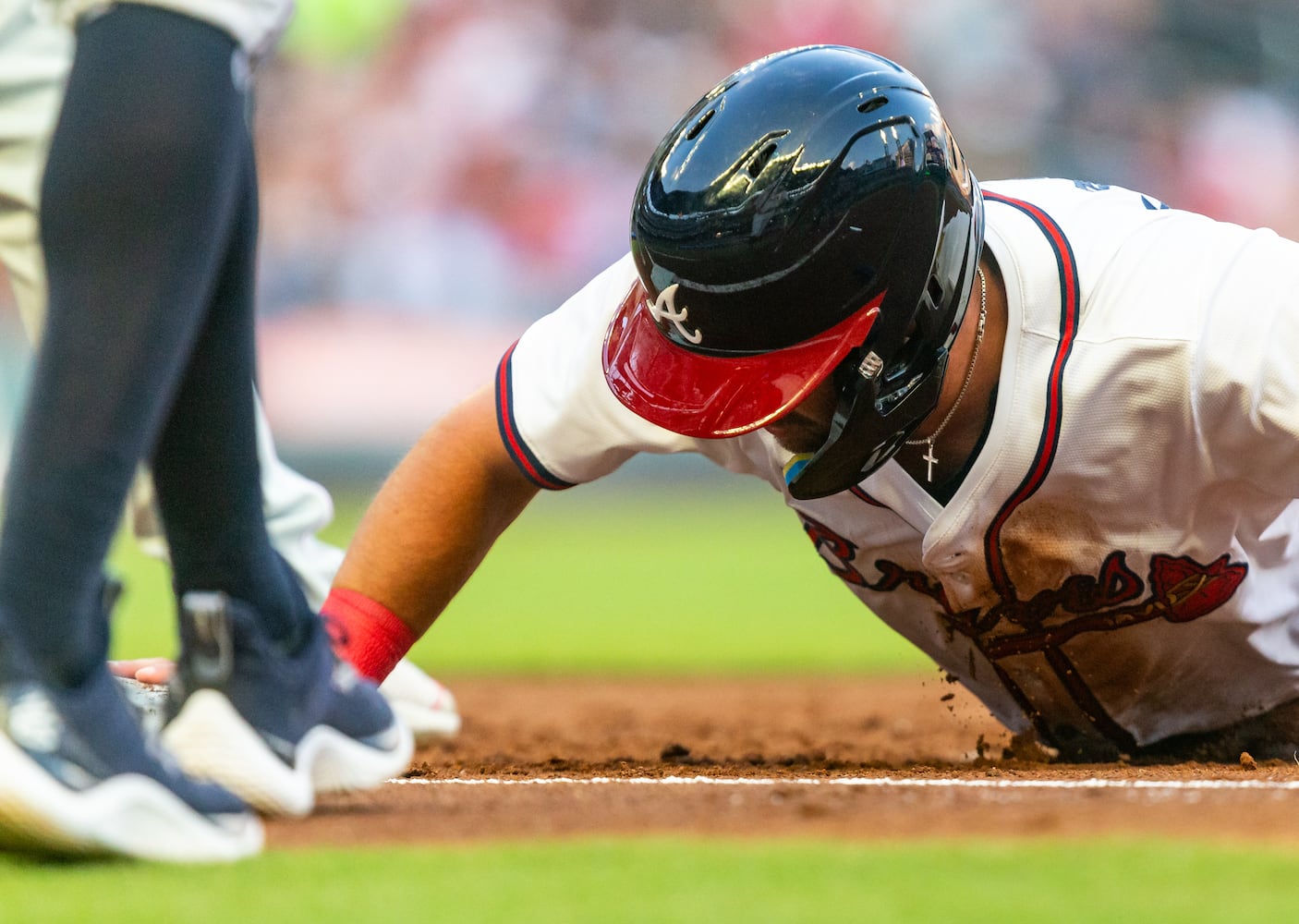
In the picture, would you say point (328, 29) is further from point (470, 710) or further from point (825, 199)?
point (825, 199)

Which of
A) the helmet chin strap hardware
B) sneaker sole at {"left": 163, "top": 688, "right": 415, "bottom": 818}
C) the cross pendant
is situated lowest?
sneaker sole at {"left": 163, "top": 688, "right": 415, "bottom": 818}

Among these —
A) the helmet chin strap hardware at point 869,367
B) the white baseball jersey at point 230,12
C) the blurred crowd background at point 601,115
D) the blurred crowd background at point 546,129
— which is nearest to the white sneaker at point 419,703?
the helmet chin strap hardware at point 869,367

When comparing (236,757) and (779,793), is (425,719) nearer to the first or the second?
(779,793)

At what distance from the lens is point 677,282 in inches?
104

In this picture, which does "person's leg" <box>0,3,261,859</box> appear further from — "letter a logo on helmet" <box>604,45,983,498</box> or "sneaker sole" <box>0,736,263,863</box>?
"letter a logo on helmet" <box>604,45,983,498</box>

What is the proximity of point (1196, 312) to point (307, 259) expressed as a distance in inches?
514

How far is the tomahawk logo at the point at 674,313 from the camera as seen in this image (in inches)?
104

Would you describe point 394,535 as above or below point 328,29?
above

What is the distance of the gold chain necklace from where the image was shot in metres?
2.89

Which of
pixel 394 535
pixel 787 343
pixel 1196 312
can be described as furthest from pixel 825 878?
pixel 394 535

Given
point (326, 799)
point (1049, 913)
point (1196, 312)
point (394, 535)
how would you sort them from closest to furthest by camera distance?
point (1049, 913), point (326, 799), point (1196, 312), point (394, 535)

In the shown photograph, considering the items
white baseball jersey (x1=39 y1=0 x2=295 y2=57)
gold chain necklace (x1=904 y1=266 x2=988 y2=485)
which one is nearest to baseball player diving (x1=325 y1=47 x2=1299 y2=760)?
gold chain necklace (x1=904 y1=266 x2=988 y2=485)

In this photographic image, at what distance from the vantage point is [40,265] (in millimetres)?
2859

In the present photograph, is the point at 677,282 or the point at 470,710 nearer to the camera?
the point at 677,282
